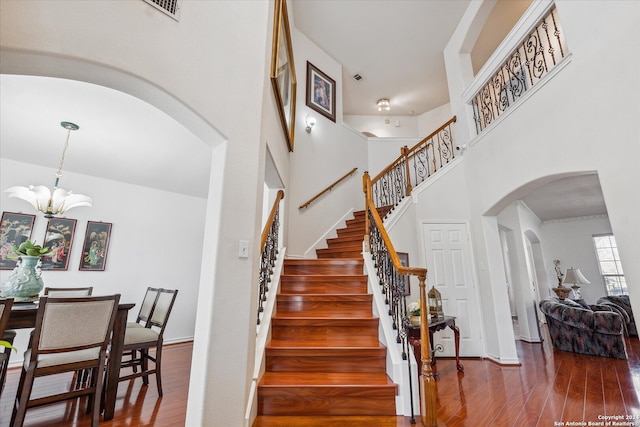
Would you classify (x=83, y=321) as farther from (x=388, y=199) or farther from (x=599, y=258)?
(x=599, y=258)

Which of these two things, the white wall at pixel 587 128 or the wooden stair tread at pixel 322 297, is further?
the wooden stair tread at pixel 322 297

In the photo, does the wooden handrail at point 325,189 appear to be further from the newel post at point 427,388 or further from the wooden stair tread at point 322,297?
the newel post at point 427,388

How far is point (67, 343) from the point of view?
6.88 feet

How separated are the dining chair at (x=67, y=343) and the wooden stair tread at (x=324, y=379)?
1.34 metres

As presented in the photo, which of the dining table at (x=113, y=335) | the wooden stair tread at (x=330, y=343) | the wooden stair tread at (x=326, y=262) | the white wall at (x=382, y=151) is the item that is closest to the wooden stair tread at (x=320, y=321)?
the wooden stair tread at (x=330, y=343)

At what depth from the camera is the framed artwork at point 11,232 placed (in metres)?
3.92

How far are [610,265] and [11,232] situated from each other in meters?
12.6

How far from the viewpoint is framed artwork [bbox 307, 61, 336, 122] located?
5.31 metres

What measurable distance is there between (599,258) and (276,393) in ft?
30.9

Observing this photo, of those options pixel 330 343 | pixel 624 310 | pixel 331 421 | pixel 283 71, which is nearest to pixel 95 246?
pixel 283 71

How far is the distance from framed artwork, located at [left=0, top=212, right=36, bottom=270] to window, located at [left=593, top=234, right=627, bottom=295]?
40.5 feet

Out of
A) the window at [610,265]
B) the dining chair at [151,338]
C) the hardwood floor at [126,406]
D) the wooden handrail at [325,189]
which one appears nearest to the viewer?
the hardwood floor at [126,406]

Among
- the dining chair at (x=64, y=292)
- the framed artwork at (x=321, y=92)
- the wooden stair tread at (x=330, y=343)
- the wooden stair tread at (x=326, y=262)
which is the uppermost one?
the framed artwork at (x=321, y=92)

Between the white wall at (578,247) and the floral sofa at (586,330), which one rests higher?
the white wall at (578,247)
